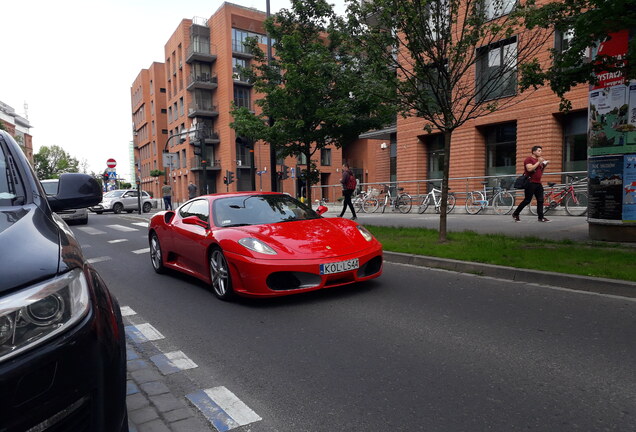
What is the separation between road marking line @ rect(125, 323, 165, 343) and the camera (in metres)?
4.18

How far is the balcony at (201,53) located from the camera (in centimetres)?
4706

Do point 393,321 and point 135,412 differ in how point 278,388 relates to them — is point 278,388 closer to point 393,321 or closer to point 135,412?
point 135,412

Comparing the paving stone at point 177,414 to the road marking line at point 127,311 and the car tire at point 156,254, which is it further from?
the car tire at point 156,254

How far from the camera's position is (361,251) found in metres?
5.33

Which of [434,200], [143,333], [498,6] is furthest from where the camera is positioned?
[434,200]

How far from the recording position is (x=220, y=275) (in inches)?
213

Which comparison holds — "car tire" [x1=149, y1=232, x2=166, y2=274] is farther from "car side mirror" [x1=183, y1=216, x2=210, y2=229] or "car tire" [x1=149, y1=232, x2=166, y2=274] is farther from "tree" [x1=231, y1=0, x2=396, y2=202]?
"tree" [x1=231, y1=0, x2=396, y2=202]

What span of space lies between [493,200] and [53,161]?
125m

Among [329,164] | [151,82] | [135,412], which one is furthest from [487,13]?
[151,82]

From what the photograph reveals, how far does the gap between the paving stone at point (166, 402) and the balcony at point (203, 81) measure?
48.1 metres

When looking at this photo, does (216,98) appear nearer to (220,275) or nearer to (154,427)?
(220,275)

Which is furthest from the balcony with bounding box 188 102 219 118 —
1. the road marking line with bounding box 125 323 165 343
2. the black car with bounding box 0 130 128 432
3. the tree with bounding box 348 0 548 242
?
the black car with bounding box 0 130 128 432

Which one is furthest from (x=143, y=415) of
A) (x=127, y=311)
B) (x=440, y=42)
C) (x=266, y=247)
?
(x=440, y=42)

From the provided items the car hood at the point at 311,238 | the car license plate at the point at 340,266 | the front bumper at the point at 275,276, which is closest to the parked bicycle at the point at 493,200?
the car hood at the point at 311,238
